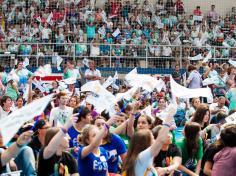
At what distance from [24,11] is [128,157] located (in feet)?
69.3

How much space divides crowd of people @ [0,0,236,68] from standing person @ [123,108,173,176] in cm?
1730

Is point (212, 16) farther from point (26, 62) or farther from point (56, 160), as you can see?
point (56, 160)

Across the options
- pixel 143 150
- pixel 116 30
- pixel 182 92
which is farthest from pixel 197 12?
→ pixel 143 150

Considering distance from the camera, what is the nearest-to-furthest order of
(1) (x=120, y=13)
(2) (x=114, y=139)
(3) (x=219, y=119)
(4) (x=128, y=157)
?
(4) (x=128, y=157)
(2) (x=114, y=139)
(3) (x=219, y=119)
(1) (x=120, y=13)

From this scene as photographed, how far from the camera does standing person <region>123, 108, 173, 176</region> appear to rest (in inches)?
268

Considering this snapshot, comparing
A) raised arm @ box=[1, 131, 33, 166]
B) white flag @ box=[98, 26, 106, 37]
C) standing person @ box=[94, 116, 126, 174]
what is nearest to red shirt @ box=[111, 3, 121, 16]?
white flag @ box=[98, 26, 106, 37]

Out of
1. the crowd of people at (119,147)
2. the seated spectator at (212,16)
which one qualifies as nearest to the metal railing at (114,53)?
the seated spectator at (212,16)

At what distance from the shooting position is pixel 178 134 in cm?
1377

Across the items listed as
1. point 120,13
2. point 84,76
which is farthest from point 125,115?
point 120,13

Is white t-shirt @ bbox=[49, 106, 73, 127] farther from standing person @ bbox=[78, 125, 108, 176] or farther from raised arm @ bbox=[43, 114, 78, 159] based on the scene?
raised arm @ bbox=[43, 114, 78, 159]

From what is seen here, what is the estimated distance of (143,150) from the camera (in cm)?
702

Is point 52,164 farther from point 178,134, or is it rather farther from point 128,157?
point 178,134

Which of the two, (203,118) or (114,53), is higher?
(203,118)

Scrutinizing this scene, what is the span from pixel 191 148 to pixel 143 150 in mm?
1998
